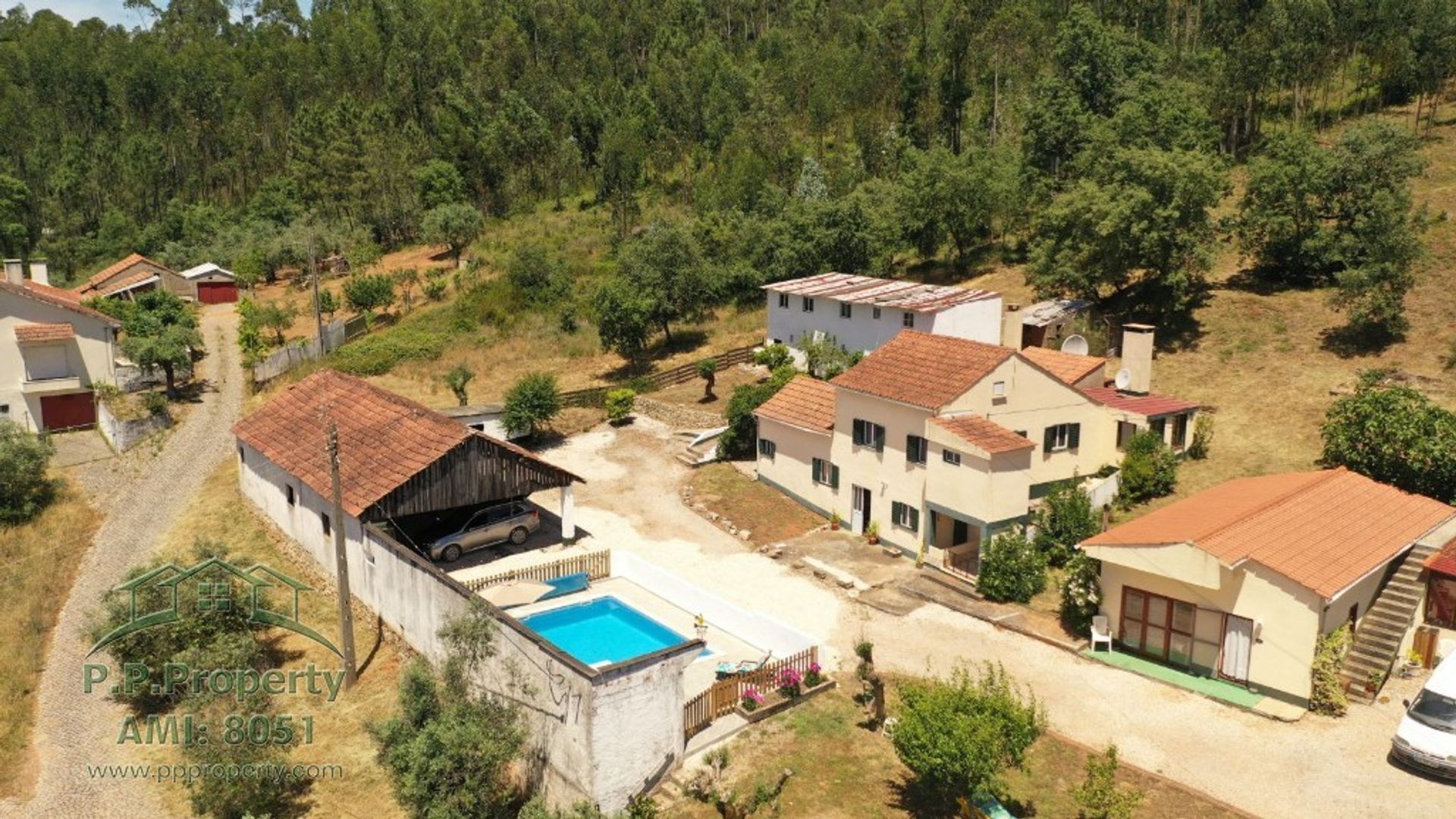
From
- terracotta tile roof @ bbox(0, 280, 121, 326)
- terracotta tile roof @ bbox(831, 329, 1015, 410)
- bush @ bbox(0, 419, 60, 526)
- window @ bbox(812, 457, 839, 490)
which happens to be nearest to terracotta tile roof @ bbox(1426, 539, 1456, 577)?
terracotta tile roof @ bbox(831, 329, 1015, 410)

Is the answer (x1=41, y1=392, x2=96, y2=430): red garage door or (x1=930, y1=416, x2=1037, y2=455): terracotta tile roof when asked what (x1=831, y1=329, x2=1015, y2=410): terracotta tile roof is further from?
(x1=41, y1=392, x2=96, y2=430): red garage door

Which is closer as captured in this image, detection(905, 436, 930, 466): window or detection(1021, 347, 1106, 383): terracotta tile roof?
detection(905, 436, 930, 466): window

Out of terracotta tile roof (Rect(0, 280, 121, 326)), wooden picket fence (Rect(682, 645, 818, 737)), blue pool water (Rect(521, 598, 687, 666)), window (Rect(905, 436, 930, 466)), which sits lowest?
blue pool water (Rect(521, 598, 687, 666))

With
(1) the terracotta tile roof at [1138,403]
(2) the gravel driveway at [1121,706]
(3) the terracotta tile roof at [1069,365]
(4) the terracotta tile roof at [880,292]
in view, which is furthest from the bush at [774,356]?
(2) the gravel driveway at [1121,706]

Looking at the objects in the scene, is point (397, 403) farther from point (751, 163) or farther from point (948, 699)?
point (751, 163)

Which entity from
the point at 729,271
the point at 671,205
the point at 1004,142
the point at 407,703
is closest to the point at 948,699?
the point at 407,703

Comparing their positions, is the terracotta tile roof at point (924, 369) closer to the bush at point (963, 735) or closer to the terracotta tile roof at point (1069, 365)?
the terracotta tile roof at point (1069, 365)

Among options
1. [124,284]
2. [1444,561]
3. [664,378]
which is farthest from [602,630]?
[124,284]
